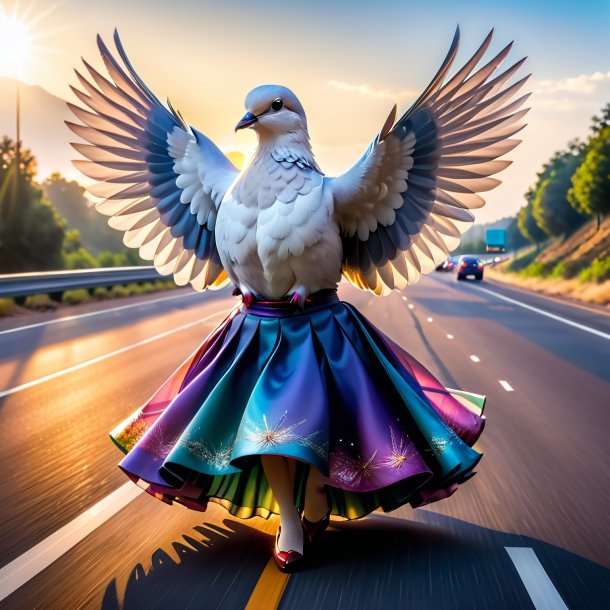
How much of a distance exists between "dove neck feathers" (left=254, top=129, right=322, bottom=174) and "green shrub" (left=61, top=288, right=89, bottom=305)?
→ 17952 millimetres

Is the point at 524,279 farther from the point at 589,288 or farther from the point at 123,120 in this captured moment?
the point at 123,120

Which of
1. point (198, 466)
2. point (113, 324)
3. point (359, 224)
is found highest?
point (359, 224)

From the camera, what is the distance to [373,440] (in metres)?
3.62

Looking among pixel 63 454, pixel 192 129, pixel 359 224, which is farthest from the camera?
pixel 63 454

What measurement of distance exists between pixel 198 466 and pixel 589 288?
3020cm

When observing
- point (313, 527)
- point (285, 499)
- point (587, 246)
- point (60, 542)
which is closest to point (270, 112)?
point (285, 499)

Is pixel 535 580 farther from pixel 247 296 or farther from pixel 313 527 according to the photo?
pixel 247 296

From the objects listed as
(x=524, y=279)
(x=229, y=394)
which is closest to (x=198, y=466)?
(x=229, y=394)

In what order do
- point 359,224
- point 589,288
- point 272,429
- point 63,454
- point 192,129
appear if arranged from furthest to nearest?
point 589,288 < point 63,454 < point 192,129 < point 359,224 < point 272,429

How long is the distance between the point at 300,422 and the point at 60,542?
157cm

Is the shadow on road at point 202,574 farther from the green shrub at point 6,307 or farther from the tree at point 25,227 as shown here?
the tree at point 25,227

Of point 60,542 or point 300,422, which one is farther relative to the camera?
point 60,542

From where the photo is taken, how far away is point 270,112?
153 inches

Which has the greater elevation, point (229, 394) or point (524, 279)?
point (229, 394)
